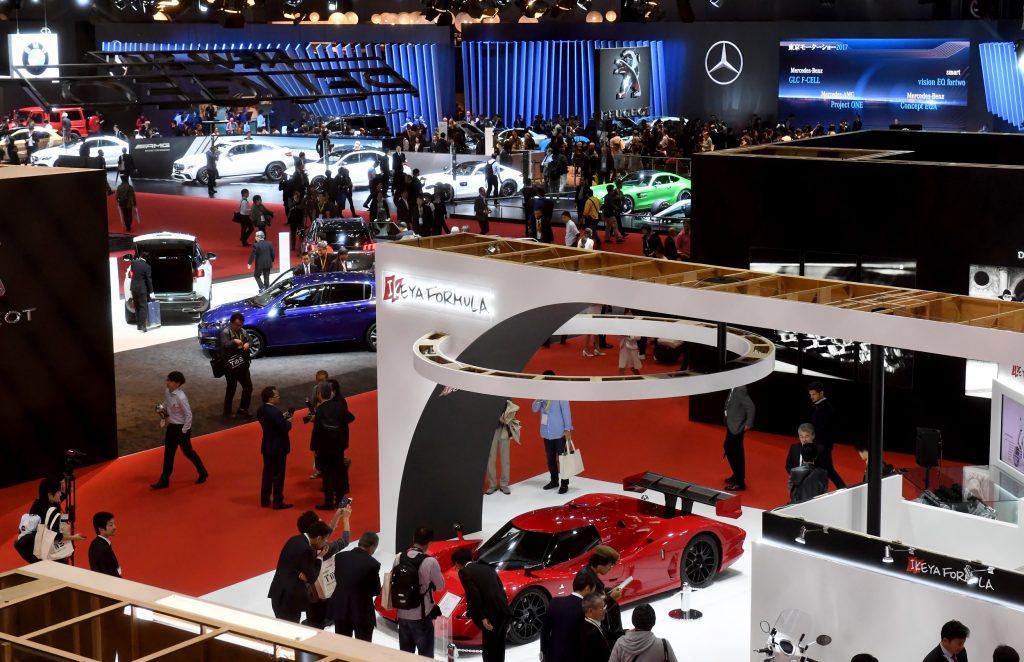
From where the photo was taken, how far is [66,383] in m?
14.9

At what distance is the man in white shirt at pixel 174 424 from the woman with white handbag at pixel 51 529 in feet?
10.5

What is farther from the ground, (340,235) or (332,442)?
(340,235)

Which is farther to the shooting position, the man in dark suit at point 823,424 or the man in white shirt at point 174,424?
the man in white shirt at point 174,424

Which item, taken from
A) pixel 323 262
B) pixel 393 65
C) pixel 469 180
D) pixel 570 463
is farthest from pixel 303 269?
pixel 393 65

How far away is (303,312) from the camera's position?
773 inches

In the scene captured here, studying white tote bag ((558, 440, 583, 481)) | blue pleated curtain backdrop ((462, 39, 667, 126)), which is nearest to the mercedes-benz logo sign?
blue pleated curtain backdrop ((462, 39, 667, 126))

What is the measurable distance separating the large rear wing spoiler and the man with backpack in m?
2.82

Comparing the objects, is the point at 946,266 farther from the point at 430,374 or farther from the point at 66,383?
the point at 66,383

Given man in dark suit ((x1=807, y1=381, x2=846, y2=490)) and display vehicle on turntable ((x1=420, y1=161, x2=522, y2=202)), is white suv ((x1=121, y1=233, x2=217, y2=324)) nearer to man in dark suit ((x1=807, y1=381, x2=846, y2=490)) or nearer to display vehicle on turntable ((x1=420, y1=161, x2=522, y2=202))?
display vehicle on turntable ((x1=420, y1=161, x2=522, y2=202))

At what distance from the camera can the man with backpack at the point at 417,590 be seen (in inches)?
359

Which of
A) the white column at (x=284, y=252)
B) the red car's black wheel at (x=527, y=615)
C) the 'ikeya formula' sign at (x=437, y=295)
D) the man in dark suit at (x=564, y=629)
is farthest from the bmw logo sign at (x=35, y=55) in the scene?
the man in dark suit at (x=564, y=629)

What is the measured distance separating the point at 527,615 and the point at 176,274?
43.4 ft

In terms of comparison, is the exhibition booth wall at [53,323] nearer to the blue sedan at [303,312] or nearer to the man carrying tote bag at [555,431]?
the blue sedan at [303,312]

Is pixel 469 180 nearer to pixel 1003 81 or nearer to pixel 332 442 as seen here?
pixel 1003 81
